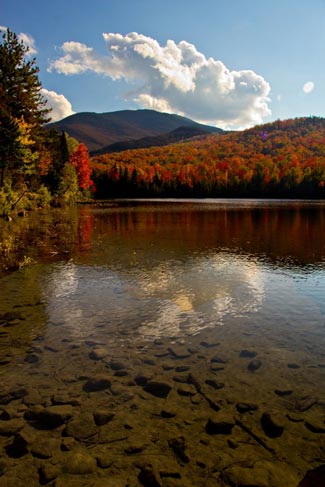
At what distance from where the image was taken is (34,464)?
15.8 ft

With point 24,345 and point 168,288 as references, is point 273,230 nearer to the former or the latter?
point 168,288

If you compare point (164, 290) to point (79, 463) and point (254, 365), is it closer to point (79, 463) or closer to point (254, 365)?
point (254, 365)

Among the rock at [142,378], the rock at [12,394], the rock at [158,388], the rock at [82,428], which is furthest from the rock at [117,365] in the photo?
the rock at [12,394]

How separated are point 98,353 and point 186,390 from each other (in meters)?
2.54

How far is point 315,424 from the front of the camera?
5.66 metres

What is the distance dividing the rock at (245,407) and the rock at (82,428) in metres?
2.51

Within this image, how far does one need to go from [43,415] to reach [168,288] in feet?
28.2

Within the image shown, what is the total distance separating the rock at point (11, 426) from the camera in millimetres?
5406

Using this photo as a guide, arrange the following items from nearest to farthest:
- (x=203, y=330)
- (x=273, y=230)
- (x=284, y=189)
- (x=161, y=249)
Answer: (x=203, y=330), (x=161, y=249), (x=273, y=230), (x=284, y=189)

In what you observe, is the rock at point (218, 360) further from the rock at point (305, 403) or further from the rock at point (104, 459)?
the rock at point (104, 459)

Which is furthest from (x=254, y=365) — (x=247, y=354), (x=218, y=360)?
(x=218, y=360)

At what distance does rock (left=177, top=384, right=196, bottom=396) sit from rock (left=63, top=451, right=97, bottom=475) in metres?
2.20

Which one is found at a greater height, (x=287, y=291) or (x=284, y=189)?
(x=284, y=189)

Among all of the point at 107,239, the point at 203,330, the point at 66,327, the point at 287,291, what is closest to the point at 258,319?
the point at 203,330
